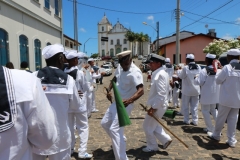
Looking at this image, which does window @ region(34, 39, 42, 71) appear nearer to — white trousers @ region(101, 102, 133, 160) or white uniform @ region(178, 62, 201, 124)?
white uniform @ region(178, 62, 201, 124)

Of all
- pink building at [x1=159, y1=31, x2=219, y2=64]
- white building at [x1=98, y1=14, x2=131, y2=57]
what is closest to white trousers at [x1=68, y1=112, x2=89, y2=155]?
pink building at [x1=159, y1=31, x2=219, y2=64]

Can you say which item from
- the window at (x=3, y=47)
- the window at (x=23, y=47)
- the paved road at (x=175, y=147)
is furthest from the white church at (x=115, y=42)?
the paved road at (x=175, y=147)

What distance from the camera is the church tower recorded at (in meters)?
99.1

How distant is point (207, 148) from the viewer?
4.56 m

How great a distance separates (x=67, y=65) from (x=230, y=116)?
3669 millimetres

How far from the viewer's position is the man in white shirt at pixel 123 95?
345 centimetres

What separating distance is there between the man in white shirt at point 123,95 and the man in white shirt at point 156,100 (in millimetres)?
364

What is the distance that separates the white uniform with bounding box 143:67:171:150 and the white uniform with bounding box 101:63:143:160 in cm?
38

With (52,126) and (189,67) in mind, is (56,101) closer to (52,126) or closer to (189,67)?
(52,126)

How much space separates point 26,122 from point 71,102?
146 cm

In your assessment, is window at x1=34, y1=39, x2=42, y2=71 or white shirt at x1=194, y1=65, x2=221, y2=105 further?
window at x1=34, y1=39, x2=42, y2=71

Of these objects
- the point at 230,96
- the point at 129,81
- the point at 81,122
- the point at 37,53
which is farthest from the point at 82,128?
the point at 37,53

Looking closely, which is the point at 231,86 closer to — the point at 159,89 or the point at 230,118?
the point at 230,118

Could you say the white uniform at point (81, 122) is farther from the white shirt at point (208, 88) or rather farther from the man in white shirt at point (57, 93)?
the white shirt at point (208, 88)
